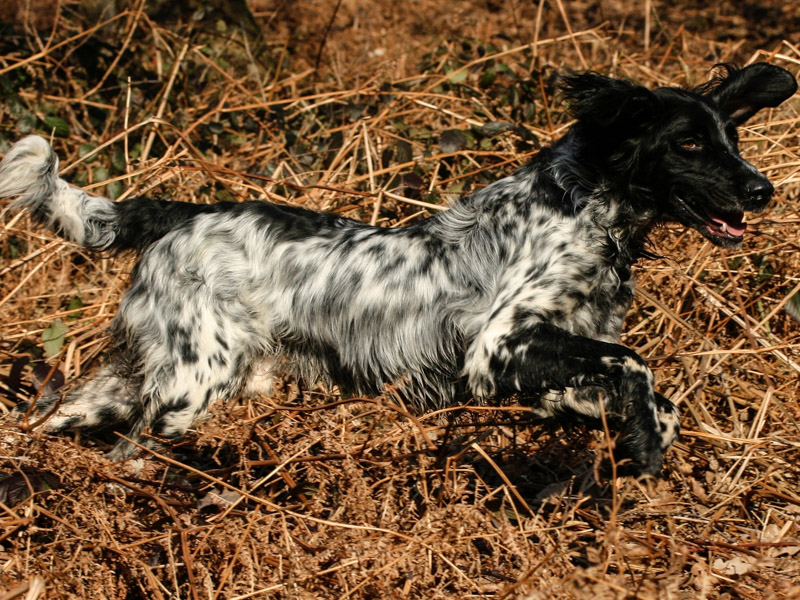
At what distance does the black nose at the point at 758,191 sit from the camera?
344 cm

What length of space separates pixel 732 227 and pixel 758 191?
0.74ft

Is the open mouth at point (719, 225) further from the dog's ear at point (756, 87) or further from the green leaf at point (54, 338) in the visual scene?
→ the green leaf at point (54, 338)

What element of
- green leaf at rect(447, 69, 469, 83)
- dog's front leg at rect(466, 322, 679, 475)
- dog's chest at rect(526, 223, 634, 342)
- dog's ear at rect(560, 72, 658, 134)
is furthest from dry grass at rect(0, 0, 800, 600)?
dog's ear at rect(560, 72, 658, 134)

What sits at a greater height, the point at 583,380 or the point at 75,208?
the point at 583,380

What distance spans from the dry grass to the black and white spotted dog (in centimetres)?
24

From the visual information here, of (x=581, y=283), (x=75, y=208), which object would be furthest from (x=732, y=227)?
(x=75, y=208)

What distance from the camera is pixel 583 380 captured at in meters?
3.36

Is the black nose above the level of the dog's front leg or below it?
above

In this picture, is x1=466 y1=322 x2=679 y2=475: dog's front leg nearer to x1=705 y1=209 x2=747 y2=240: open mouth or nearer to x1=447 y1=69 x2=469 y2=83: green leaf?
x1=705 y1=209 x2=747 y2=240: open mouth

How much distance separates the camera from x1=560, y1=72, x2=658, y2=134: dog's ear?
355 centimetres

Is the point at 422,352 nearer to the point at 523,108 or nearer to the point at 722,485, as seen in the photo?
the point at 722,485

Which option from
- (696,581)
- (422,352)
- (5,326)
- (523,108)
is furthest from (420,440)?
(523,108)

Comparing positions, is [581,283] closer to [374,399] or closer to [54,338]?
[374,399]

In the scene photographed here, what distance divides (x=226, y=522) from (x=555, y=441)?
162 centimetres
